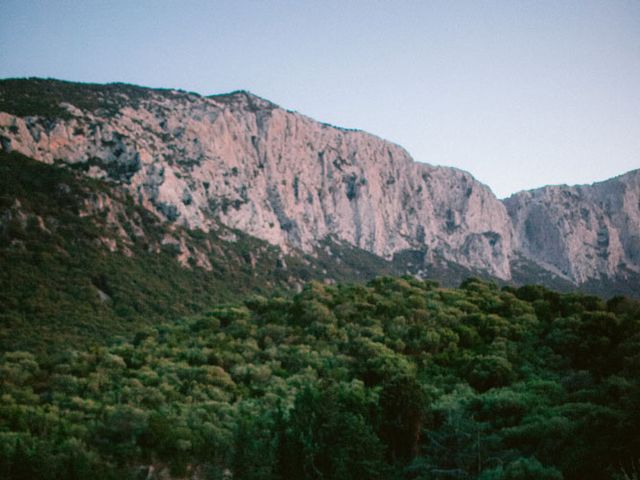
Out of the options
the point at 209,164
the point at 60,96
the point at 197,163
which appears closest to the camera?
the point at 60,96

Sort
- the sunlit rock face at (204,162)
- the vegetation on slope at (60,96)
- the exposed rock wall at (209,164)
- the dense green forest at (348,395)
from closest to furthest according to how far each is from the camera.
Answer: the dense green forest at (348,395)
the sunlit rock face at (204,162)
the exposed rock wall at (209,164)
the vegetation on slope at (60,96)

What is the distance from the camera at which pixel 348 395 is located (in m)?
36.7

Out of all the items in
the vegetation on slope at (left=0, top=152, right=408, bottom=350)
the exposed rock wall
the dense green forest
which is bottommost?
the dense green forest

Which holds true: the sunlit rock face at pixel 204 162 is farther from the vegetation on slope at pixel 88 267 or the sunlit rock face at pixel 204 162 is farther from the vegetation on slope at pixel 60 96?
the vegetation on slope at pixel 88 267

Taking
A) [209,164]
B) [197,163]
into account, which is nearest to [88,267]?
[197,163]

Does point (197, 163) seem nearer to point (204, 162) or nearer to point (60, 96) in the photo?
point (204, 162)

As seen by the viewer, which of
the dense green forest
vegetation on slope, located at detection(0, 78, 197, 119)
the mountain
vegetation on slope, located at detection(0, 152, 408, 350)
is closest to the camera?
the dense green forest

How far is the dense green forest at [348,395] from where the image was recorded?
91.0ft

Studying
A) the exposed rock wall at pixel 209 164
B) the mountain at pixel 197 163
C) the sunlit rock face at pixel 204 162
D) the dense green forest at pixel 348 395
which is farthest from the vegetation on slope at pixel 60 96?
the dense green forest at pixel 348 395

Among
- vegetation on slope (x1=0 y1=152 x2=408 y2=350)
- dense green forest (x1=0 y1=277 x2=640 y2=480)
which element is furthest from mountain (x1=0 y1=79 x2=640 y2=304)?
dense green forest (x1=0 y1=277 x2=640 y2=480)

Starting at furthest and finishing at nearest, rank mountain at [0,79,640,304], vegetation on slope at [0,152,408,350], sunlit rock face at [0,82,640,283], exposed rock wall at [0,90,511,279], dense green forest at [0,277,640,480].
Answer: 1. exposed rock wall at [0,90,511,279]
2. sunlit rock face at [0,82,640,283]
3. mountain at [0,79,640,304]
4. vegetation on slope at [0,152,408,350]
5. dense green forest at [0,277,640,480]

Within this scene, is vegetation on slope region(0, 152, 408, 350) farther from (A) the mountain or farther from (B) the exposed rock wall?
(B) the exposed rock wall

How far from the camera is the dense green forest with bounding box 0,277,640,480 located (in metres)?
27.8

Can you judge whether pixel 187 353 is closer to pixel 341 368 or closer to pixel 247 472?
pixel 341 368
